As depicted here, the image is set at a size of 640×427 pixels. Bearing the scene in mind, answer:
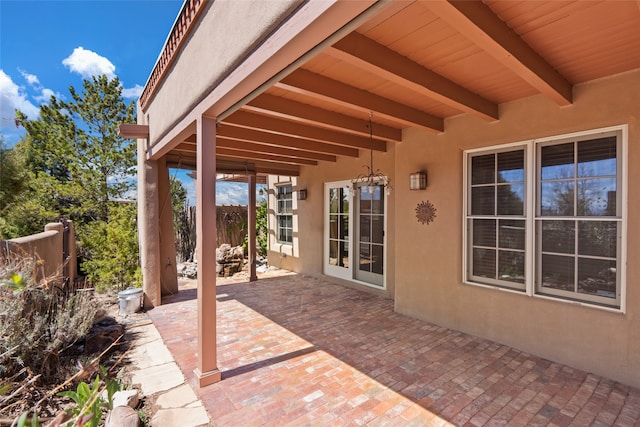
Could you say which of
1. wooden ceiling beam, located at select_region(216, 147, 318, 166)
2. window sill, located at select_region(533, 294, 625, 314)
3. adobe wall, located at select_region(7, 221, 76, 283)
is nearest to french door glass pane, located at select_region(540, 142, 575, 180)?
window sill, located at select_region(533, 294, 625, 314)

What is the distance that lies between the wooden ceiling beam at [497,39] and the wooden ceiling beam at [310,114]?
6.77ft

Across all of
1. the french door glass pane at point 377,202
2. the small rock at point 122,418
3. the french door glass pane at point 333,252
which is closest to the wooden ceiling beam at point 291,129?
the french door glass pane at point 377,202

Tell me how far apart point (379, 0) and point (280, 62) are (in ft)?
2.58

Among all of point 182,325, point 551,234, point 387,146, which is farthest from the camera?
point 387,146

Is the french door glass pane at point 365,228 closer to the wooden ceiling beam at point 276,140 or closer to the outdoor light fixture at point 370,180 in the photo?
the outdoor light fixture at point 370,180

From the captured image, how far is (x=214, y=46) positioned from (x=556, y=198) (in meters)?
4.07

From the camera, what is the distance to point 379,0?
4.62 feet

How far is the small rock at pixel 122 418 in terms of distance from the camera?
2170 millimetres

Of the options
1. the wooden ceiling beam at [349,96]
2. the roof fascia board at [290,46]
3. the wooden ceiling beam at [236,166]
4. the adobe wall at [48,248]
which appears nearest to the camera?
the roof fascia board at [290,46]

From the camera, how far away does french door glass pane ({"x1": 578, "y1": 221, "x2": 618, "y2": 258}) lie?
3.09 metres

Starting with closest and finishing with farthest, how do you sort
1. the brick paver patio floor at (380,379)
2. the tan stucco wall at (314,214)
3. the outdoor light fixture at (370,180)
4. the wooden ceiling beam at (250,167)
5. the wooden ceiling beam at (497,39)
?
the wooden ceiling beam at (497,39)
the brick paver patio floor at (380,379)
the outdoor light fixture at (370,180)
the tan stucco wall at (314,214)
the wooden ceiling beam at (250,167)

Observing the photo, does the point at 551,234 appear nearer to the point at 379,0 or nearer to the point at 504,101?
the point at 504,101

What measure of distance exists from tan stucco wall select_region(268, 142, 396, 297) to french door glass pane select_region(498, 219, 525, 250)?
6.94ft

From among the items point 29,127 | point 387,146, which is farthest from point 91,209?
point 387,146
